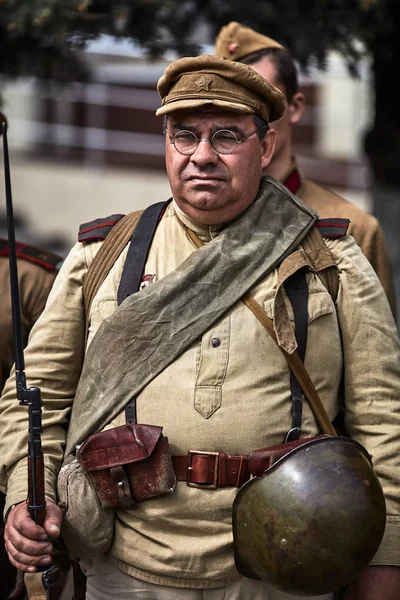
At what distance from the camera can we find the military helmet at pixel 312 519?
2807 mm

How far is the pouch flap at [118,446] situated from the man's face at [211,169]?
677 mm

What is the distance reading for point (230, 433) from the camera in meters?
3.02

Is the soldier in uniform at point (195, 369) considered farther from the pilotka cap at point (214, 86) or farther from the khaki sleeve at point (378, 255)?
the khaki sleeve at point (378, 255)

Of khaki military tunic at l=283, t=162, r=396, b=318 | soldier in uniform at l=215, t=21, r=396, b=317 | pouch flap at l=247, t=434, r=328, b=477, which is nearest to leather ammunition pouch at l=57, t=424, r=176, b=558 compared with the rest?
pouch flap at l=247, t=434, r=328, b=477

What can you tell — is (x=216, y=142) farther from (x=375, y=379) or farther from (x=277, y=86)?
(x=277, y=86)

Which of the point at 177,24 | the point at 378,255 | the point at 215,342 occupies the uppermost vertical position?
the point at 177,24

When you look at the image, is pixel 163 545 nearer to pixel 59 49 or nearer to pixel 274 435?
pixel 274 435

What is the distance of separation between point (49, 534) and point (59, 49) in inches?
133

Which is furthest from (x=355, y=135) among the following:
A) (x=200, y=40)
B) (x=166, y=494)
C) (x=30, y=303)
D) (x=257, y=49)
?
(x=166, y=494)

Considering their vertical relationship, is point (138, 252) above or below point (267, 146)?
below

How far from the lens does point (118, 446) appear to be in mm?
3016

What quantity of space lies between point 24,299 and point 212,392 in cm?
114

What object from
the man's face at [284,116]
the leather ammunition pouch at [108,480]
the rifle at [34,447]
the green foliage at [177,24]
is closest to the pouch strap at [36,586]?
the rifle at [34,447]

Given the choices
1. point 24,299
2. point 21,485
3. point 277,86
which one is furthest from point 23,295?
point 277,86
